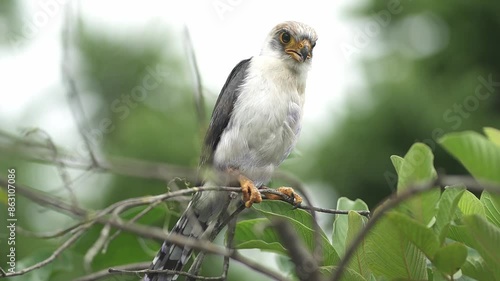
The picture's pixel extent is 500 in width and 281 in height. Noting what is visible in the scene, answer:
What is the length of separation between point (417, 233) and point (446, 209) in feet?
0.54

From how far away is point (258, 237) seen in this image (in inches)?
89.0

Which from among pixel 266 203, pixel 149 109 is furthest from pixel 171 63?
pixel 266 203

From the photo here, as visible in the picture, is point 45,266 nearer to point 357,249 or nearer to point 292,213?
point 292,213

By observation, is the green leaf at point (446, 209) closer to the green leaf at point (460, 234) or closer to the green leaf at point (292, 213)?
the green leaf at point (460, 234)

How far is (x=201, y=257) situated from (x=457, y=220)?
686mm

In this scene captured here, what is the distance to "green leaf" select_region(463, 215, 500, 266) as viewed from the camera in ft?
5.08

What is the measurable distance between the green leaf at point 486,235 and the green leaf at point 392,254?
18 cm

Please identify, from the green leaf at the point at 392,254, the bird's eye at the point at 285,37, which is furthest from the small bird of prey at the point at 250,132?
the green leaf at the point at 392,254

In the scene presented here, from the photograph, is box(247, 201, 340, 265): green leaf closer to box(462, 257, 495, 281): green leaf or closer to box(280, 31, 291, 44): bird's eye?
box(462, 257, 495, 281): green leaf

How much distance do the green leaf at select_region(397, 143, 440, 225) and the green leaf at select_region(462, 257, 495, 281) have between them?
14cm

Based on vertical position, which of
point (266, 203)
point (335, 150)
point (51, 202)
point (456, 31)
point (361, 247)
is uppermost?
point (51, 202)

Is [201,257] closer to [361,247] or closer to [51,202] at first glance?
[361,247]

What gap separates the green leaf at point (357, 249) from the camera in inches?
73.9

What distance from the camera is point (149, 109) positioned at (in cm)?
801
